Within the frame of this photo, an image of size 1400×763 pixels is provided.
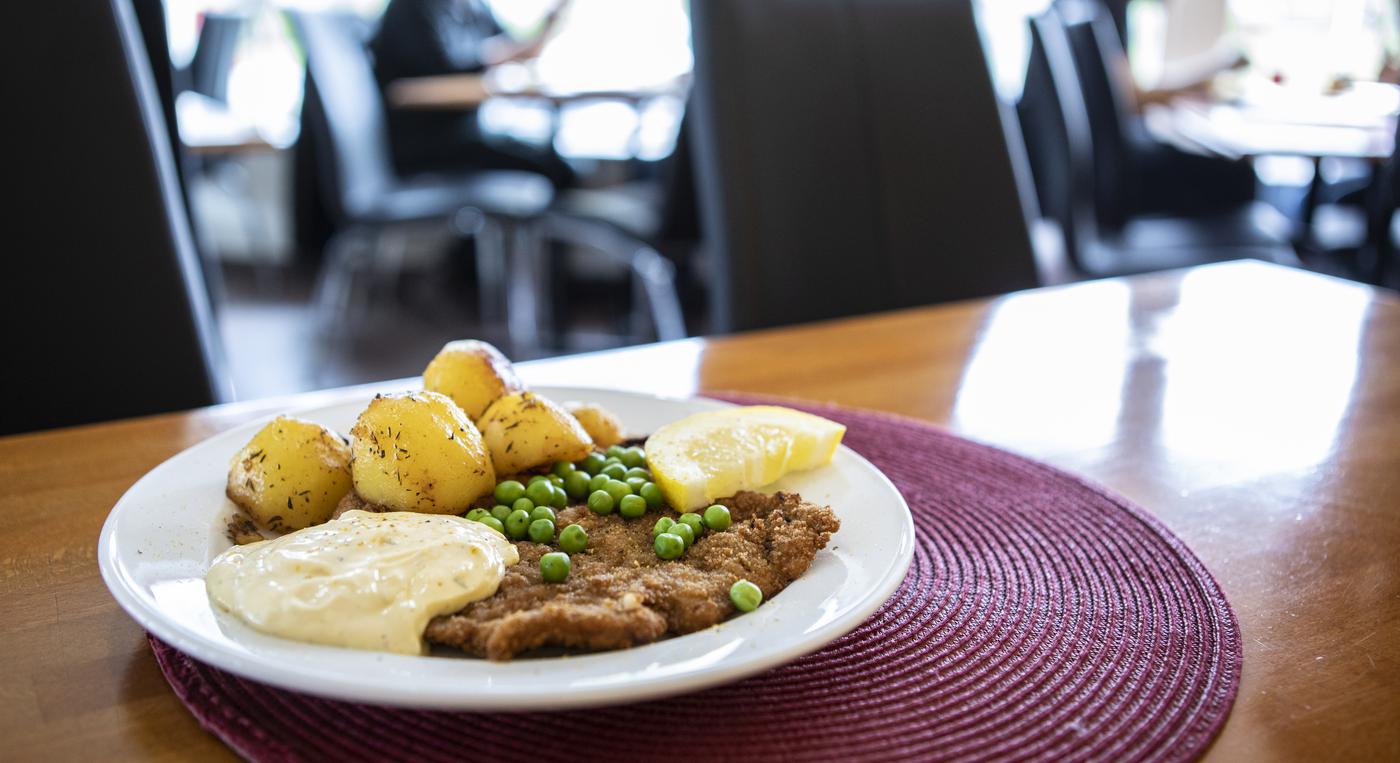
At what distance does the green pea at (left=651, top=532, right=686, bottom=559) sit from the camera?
0.75 meters

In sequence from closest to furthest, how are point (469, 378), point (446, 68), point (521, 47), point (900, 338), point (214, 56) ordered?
point (469, 378) < point (900, 338) < point (521, 47) < point (446, 68) < point (214, 56)

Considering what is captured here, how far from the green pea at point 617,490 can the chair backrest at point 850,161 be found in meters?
1.01

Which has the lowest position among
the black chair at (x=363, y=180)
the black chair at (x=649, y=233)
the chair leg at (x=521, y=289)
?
the chair leg at (x=521, y=289)

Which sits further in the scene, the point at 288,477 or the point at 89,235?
the point at 89,235

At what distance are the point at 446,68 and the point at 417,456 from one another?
204 inches

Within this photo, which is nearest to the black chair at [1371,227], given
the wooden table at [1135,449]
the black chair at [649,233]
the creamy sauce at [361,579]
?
the black chair at [649,233]

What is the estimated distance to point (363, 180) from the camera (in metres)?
4.30

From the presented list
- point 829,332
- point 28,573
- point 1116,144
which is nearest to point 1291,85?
point 1116,144

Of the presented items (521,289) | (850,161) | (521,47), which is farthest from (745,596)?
(521,289)

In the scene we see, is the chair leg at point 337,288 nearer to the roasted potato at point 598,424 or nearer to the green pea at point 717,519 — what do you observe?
the roasted potato at point 598,424

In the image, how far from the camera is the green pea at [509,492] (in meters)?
0.87

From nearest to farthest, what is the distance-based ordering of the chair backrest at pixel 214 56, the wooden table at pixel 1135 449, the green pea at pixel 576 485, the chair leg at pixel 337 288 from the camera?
the wooden table at pixel 1135 449 → the green pea at pixel 576 485 → the chair leg at pixel 337 288 → the chair backrest at pixel 214 56

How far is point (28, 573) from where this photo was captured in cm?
83

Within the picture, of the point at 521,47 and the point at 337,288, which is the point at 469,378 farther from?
the point at 521,47
